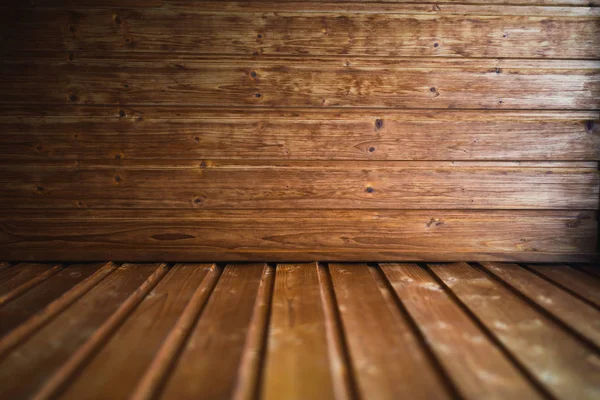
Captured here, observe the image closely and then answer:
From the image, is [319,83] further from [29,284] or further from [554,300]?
[29,284]

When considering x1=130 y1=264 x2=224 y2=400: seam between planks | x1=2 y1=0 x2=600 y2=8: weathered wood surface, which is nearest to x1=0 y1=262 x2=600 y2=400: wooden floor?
x1=130 y1=264 x2=224 y2=400: seam between planks

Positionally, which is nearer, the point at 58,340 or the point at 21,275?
the point at 58,340

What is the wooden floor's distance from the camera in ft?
3.19

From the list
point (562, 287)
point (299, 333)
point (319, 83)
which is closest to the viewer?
point (299, 333)

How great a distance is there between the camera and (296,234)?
2021 mm

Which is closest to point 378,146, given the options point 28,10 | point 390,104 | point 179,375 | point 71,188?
point 390,104

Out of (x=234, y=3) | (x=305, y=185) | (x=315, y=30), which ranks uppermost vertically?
(x=234, y=3)

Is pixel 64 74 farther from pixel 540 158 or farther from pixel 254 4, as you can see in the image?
pixel 540 158

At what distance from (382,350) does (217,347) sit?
49 cm

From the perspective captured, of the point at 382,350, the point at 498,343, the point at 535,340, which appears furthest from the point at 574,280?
the point at 382,350

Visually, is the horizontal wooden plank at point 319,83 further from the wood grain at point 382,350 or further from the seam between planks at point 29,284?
the wood grain at point 382,350

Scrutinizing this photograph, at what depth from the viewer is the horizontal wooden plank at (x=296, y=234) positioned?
78.8 inches

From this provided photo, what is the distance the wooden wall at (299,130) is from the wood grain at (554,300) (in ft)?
0.57

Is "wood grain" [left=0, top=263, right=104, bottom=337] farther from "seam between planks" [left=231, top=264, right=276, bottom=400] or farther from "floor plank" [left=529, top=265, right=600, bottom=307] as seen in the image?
"floor plank" [left=529, top=265, right=600, bottom=307]
